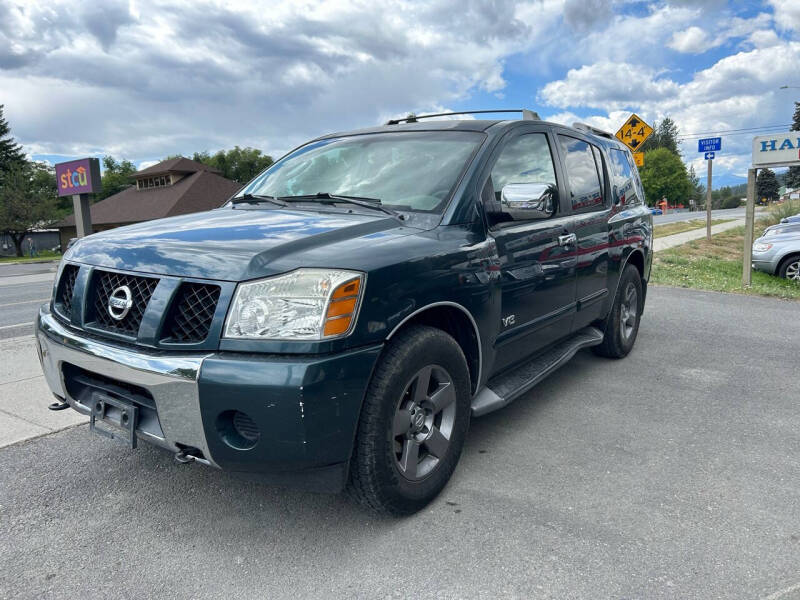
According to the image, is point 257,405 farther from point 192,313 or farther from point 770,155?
point 770,155

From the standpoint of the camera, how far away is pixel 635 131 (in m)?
13.2

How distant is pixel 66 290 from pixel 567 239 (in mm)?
2883

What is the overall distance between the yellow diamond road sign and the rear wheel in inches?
144

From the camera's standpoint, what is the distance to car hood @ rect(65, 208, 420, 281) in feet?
7.80

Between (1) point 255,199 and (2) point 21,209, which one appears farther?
(2) point 21,209

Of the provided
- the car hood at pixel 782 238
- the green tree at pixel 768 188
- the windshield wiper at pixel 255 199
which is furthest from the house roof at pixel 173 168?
the green tree at pixel 768 188

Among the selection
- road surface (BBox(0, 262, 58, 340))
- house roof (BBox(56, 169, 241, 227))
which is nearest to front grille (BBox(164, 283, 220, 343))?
road surface (BBox(0, 262, 58, 340))

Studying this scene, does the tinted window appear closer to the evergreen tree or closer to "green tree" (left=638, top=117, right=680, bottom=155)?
the evergreen tree

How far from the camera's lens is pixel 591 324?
5168 millimetres

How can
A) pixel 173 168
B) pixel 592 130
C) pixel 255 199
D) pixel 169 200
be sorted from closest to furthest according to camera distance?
pixel 255 199 < pixel 592 130 < pixel 169 200 < pixel 173 168

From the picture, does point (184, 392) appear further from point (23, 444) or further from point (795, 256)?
point (795, 256)

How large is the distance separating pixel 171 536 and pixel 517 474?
1680 millimetres

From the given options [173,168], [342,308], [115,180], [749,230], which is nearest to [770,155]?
[749,230]

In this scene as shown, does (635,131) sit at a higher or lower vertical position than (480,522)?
higher
